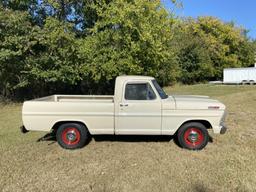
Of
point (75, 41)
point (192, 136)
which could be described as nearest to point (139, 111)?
point (192, 136)

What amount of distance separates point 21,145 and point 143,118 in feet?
10.9

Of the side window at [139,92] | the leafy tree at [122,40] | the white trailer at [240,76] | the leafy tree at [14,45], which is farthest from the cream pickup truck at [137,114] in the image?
the white trailer at [240,76]

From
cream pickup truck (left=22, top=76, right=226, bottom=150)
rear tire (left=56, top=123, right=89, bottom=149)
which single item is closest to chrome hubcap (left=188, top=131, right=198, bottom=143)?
cream pickup truck (left=22, top=76, right=226, bottom=150)

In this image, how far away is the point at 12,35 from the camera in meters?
17.0

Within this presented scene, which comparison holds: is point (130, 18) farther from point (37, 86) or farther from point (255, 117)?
point (255, 117)

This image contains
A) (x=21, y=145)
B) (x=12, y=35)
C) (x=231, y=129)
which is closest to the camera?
(x=21, y=145)

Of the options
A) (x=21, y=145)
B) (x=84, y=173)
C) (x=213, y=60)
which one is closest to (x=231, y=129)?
(x=84, y=173)

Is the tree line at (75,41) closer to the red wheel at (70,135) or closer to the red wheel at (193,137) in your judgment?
the red wheel at (70,135)

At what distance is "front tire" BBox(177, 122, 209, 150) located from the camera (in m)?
7.36

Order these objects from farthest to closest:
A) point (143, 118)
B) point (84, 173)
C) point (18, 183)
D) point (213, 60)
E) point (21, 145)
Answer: point (213, 60)
point (21, 145)
point (143, 118)
point (84, 173)
point (18, 183)

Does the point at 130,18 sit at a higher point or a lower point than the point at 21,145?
higher

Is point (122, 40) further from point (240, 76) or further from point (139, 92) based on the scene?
point (240, 76)

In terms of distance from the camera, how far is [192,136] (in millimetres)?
7391

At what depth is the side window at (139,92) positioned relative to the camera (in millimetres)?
7418
